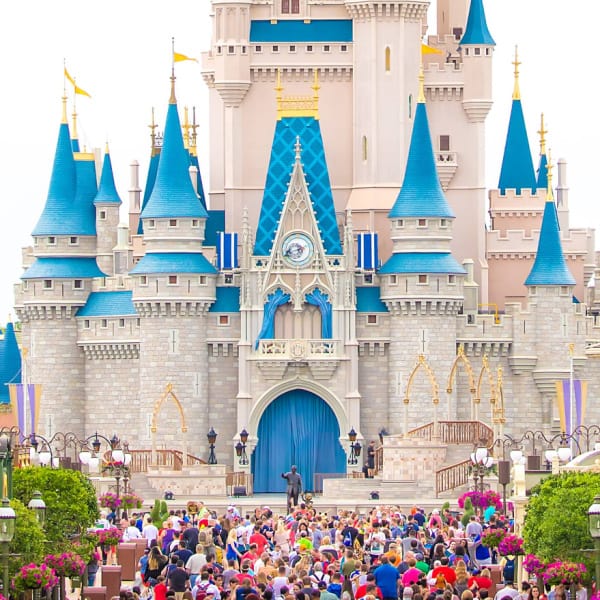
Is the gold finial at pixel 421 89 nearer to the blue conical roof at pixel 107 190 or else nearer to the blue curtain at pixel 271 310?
the blue curtain at pixel 271 310

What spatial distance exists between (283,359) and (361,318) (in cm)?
298

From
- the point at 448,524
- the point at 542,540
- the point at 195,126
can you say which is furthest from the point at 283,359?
the point at 542,540

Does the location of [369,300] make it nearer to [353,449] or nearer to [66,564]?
[353,449]

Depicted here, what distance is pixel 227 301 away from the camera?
3895 inches

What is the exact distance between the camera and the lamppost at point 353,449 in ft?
317

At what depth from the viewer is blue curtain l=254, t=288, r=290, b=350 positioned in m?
98.1

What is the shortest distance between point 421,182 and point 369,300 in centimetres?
411

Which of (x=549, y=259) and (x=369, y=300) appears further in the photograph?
(x=549, y=259)

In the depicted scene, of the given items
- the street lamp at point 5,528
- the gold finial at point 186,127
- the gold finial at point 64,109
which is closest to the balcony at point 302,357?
the gold finial at point 64,109

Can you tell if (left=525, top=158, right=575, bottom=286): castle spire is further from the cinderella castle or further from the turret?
the turret

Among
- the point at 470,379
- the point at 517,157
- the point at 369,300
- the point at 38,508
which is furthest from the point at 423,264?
the point at 38,508

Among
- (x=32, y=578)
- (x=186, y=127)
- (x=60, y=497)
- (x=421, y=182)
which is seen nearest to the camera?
(x=32, y=578)

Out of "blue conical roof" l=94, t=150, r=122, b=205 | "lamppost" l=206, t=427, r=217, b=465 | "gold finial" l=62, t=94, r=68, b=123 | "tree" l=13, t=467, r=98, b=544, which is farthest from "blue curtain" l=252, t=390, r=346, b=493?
"tree" l=13, t=467, r=98, b=544

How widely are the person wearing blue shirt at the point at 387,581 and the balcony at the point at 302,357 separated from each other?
144 ft
